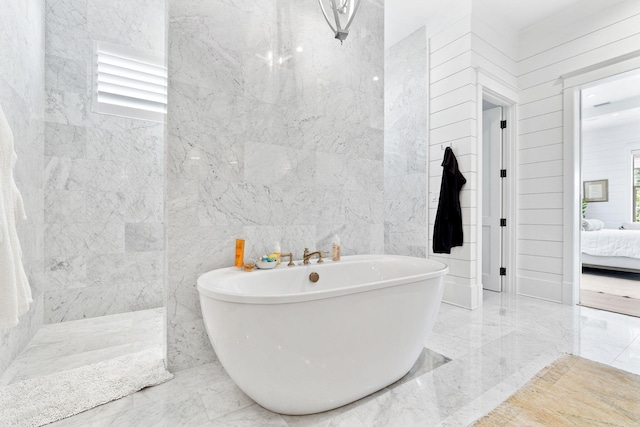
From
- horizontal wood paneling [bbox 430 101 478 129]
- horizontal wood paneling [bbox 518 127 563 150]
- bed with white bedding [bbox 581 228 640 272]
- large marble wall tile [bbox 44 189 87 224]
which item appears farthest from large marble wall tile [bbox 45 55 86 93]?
bed with white bedding [bbox 581 228 640 272]

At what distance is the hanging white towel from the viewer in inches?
35.4

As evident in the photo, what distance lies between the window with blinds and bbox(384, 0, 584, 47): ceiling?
7.93 ft

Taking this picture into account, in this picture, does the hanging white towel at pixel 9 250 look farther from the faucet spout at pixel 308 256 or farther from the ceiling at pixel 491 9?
the ceiling at pixel 491 9

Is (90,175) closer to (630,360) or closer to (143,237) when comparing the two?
(143,237)

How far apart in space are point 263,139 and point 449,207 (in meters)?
2.03

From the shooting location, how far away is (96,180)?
2449mm

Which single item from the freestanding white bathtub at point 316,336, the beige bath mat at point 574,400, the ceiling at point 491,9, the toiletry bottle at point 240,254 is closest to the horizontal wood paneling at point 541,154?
the ceiling at point 491,9

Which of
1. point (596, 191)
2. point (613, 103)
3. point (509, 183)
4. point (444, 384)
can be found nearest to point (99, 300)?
point (444, 384)

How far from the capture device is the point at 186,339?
5.70ft

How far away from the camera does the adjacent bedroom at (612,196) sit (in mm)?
3527

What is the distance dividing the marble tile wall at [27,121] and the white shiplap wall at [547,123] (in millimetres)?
4330

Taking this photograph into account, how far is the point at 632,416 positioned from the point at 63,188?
368 cm

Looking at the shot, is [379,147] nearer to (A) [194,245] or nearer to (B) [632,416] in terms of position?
(A) [194,245]

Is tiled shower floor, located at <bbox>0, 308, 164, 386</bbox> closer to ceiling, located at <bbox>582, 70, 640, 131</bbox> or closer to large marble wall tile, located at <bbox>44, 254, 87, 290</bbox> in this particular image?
large marble wall tile, located at <bbox>44, 254, 87, 290</bbox>
